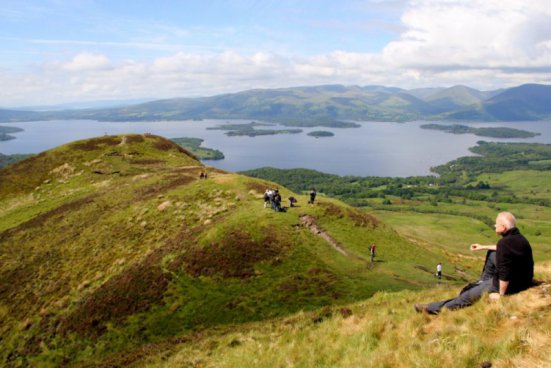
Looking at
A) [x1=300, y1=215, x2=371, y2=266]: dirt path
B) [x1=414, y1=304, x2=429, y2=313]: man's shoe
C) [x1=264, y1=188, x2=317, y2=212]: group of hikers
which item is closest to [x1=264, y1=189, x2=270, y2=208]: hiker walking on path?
[x1=264, y1=188, x2=317, y2=212]: group of hikers

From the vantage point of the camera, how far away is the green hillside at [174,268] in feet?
103

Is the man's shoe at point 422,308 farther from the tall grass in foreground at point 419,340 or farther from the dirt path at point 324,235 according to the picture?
the dirt path at point 324,235

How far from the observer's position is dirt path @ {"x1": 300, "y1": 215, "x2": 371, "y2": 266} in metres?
39.2

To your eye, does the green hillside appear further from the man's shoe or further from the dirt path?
the man's shoe

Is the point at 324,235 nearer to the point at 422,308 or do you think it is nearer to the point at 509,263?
the point at 422,308

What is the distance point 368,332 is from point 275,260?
23.2m

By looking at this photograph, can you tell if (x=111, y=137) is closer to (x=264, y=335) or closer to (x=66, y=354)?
(x=66, y=354)

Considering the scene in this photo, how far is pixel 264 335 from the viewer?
2103 cm

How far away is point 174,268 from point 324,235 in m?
17.5

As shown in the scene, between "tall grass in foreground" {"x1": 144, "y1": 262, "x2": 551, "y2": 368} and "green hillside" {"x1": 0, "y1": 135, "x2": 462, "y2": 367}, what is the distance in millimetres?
11625

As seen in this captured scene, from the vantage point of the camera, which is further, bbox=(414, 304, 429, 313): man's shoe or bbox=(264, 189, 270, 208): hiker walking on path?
bbox=(264, 189, 270, 208): hiker walking on path

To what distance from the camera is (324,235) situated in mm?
42531

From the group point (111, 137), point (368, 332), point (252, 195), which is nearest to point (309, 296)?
point (368, 332)

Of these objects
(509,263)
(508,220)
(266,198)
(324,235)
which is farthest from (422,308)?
(266,198)
